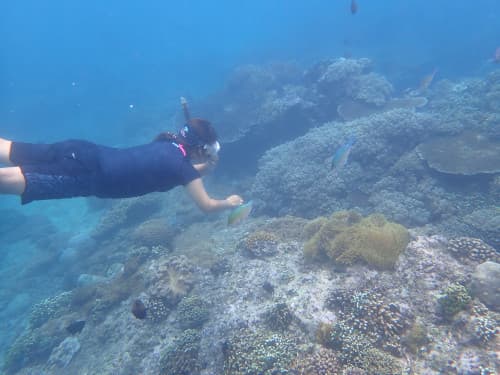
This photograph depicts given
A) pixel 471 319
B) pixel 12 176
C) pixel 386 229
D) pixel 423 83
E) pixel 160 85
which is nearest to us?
pixel 12 176

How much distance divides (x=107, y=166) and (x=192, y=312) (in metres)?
3.46

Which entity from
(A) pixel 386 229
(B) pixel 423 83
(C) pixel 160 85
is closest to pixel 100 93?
(C) pixel 160 85

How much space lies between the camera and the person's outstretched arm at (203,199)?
4.49 metres

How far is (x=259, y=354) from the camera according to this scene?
14.9 ft

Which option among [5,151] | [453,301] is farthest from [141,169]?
[453,301]

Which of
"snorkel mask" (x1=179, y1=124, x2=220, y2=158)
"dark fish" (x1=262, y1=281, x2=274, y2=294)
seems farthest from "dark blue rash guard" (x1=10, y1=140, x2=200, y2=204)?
"dark fish" (x1=262, y1=281, x2=274, y2=294)

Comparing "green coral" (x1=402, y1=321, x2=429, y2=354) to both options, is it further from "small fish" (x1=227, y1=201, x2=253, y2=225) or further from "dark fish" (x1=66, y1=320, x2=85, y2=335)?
"dark fish" (x1=66, y1=320, x2=85, y2=335)

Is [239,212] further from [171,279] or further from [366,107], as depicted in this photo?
[366,107]

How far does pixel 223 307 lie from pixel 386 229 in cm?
351

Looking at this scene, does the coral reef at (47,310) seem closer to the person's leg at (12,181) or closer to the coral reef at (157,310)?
the coral reef at (157,310)

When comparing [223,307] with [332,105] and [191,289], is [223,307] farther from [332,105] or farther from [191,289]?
[332,105]

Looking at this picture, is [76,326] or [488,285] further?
[76,326]

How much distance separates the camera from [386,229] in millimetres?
5719

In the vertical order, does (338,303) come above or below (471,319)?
above
